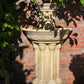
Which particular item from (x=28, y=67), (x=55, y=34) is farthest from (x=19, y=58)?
(x=55, y=34)

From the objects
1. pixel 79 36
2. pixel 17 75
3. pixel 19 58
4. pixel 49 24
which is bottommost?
pixel 17 75

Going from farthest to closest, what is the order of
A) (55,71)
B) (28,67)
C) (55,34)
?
(28,67) → (55,71) → (55,34)

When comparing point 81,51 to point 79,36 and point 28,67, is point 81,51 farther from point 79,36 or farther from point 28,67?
point 28,67

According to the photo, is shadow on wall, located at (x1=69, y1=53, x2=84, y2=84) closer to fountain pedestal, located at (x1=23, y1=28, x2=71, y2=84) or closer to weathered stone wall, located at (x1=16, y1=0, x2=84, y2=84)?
weathered stone wall, located at (x1=16, y1=0, x2=84, y2=84)

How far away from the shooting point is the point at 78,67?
4.09 meters

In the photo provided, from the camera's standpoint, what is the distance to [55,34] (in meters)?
3.46

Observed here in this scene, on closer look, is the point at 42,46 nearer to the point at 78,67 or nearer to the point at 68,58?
the point at 68,58

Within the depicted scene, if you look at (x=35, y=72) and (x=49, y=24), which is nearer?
(x=49, y=24)

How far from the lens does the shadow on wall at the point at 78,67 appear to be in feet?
13.3

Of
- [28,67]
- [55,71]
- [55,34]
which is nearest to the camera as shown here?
[55,34]

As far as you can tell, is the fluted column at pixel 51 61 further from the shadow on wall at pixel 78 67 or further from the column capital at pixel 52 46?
the shadow on wall at pixel 78 67

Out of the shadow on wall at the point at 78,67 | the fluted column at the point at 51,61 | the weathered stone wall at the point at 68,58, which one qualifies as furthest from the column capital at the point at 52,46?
the shadow on wall at the point at 78,67

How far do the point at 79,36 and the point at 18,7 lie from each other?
1.15 meters

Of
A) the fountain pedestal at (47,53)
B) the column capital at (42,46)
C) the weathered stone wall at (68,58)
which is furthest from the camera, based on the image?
the weathered stone wall at (68,58)
